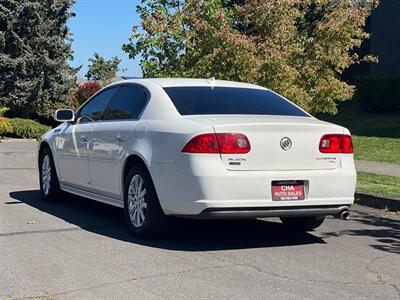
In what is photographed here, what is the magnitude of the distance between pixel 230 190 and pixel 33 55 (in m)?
24.4

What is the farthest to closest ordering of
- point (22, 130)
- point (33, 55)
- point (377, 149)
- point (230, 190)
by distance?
1. point (33, 55)
2. point (22, 130)
3. point (377, 149)
4. point (230, 190)

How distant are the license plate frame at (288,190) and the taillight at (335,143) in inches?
17.4

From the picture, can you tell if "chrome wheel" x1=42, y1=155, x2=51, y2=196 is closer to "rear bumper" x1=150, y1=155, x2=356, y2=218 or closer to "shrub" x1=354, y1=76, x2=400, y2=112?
"rear bumper" x1=150, y1=155, x2=356, y2=218

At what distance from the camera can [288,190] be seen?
20.1ft

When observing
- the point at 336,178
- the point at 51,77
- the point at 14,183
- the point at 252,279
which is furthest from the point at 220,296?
the point at 51,77

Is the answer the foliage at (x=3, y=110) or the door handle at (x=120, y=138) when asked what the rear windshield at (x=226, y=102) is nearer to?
the door handle at (x=120, y=138)

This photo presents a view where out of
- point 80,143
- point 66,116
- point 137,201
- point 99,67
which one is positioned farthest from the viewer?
point 99,67

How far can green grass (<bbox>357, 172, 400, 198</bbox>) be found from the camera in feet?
31.0

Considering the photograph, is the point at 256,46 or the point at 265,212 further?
the point at 256,46

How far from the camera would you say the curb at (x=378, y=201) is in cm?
884

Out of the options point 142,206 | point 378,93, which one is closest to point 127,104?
point 142,206

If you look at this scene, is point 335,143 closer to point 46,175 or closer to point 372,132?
point 46,175

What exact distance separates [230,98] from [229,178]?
1.37 m

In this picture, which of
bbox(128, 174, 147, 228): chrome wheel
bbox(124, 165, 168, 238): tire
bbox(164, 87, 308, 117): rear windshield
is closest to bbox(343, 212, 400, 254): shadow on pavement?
bbox(164, 87, 308, 117): rear windshield
